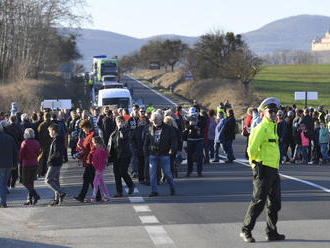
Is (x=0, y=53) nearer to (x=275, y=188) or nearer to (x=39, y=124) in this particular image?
(x=39, y=124)

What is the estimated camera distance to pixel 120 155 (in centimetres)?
1452

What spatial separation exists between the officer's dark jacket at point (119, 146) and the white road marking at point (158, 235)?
3.97 meters

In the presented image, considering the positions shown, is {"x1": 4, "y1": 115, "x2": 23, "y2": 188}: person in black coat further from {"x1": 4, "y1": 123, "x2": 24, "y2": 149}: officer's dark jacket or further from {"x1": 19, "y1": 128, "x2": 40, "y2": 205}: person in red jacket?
{"x1": 19, "y1": 128, "x2": 40, "y2": 205}: person in red jacket

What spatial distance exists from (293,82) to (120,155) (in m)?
83.8

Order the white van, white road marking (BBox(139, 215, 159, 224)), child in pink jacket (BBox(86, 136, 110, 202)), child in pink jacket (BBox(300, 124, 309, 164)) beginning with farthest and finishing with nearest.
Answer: the white van, child in pink jacket (BBox(300, 124, 309, 164)), child in pink jacket (BBox(86, 136, 110, 202)), white road marking (BBox(139, 215, 159, 224))

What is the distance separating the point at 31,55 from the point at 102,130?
49.9 metres

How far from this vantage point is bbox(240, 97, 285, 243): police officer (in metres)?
9.62

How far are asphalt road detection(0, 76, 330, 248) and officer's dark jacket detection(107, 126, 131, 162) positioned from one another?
90cm

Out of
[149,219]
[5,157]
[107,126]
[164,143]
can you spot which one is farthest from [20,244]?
[107,126]

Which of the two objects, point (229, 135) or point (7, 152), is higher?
point (7, 152)

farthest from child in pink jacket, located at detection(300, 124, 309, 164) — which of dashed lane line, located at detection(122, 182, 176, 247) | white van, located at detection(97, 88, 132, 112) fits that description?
white van, located at detection(97, 88, 132, 112)

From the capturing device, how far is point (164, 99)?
6775cm

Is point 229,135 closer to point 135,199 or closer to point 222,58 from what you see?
point 135,199

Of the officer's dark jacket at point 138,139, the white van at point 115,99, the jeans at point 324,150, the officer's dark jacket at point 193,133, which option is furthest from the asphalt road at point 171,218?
the white van at point 115,99
